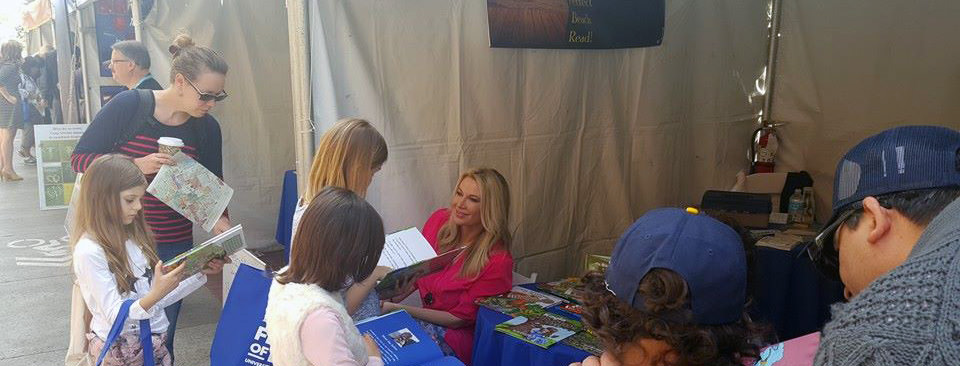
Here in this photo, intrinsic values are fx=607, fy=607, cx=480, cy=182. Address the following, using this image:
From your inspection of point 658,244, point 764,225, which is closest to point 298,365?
point 658,244

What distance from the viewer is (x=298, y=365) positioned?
1.56 metres

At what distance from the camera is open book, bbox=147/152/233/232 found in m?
2.44

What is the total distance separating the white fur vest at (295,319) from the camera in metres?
1.55

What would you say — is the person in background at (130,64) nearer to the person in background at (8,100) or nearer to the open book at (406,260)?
the open book at (406,260)

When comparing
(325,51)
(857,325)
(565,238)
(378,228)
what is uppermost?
(325,51)

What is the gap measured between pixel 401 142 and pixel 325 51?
1.99ft

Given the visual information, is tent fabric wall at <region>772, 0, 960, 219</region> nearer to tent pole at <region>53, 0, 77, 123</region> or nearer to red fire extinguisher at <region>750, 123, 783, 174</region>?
red fire extinguisher at <region>750, 123, 783, 174</region>

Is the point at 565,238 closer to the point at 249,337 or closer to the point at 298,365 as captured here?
the point at 249,337

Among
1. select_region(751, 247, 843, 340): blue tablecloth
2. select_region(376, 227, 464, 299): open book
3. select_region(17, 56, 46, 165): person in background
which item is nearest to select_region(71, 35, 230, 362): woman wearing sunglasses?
select_region(376, 227, 464, 299): open book

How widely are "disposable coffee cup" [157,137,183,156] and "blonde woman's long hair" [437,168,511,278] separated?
4.08 ft

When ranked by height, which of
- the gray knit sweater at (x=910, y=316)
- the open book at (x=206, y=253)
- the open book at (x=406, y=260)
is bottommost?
the open book at (x=406, y=260)

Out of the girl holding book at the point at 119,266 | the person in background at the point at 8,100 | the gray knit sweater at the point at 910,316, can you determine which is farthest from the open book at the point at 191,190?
the person in background at the point at 8,100

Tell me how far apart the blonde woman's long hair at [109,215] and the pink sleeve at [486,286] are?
1269 millimetres

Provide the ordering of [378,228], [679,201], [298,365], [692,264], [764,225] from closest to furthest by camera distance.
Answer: [692,264]
[298,365]
[378,228]
[764,225]
[679,201]
